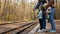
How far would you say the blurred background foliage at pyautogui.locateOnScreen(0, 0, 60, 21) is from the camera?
23.7 meters

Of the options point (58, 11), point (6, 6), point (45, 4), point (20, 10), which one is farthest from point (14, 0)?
point (45, 4)

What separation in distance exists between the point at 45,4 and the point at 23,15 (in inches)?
930

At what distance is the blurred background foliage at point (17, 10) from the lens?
932 inches

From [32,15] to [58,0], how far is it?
5034 millimetres

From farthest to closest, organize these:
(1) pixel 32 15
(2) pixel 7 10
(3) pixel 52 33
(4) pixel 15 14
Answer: (1) pixel 32 15 → (4) pixel 15 14 → (2) pixel 7 10 → (3) pixel 52 33

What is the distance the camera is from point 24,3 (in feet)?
104

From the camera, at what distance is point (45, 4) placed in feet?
21.2

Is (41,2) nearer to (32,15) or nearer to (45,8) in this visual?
(45,8)

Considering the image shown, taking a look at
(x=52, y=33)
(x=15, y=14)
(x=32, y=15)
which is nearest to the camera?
(x=52, y=33)

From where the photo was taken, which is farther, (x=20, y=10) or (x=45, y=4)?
(x=20, y=10)

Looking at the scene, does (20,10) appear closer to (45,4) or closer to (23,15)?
(23,15)

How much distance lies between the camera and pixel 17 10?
28.9 meters

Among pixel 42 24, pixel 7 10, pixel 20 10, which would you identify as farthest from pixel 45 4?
pixel 20 10

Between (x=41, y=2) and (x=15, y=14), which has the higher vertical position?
(x=41, y=2)
